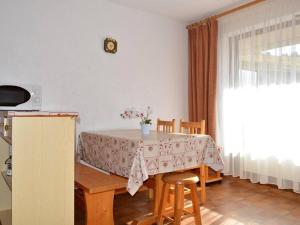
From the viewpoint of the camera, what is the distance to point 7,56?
9.16 feet

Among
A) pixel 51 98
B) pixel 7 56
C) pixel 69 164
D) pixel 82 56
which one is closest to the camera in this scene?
pixel 69 164

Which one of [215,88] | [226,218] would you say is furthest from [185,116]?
[226,218]

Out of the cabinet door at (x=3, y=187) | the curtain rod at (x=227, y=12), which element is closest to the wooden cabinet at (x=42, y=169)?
the cabinet door at (x=3, y=187)

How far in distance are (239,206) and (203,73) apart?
205 cm

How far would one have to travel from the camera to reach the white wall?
288 centimetres

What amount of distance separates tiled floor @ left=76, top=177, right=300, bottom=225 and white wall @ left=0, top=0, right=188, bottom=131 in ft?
3.84

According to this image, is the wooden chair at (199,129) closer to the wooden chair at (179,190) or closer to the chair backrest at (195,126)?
the chair backrest at (195,126)

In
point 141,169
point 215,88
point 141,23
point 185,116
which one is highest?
point 141,23

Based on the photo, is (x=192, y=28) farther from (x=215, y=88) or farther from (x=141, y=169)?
(x=141, y=169)

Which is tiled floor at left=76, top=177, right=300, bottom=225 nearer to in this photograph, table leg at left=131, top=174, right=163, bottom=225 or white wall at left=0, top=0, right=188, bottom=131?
table leg at left=131, top=174, right=163, bottom=225

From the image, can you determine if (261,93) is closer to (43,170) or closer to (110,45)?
(110,45)

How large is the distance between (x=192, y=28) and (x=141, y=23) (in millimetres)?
903

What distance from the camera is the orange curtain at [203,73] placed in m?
3.85

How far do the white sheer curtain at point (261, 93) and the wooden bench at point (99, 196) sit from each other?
6.66 feet
